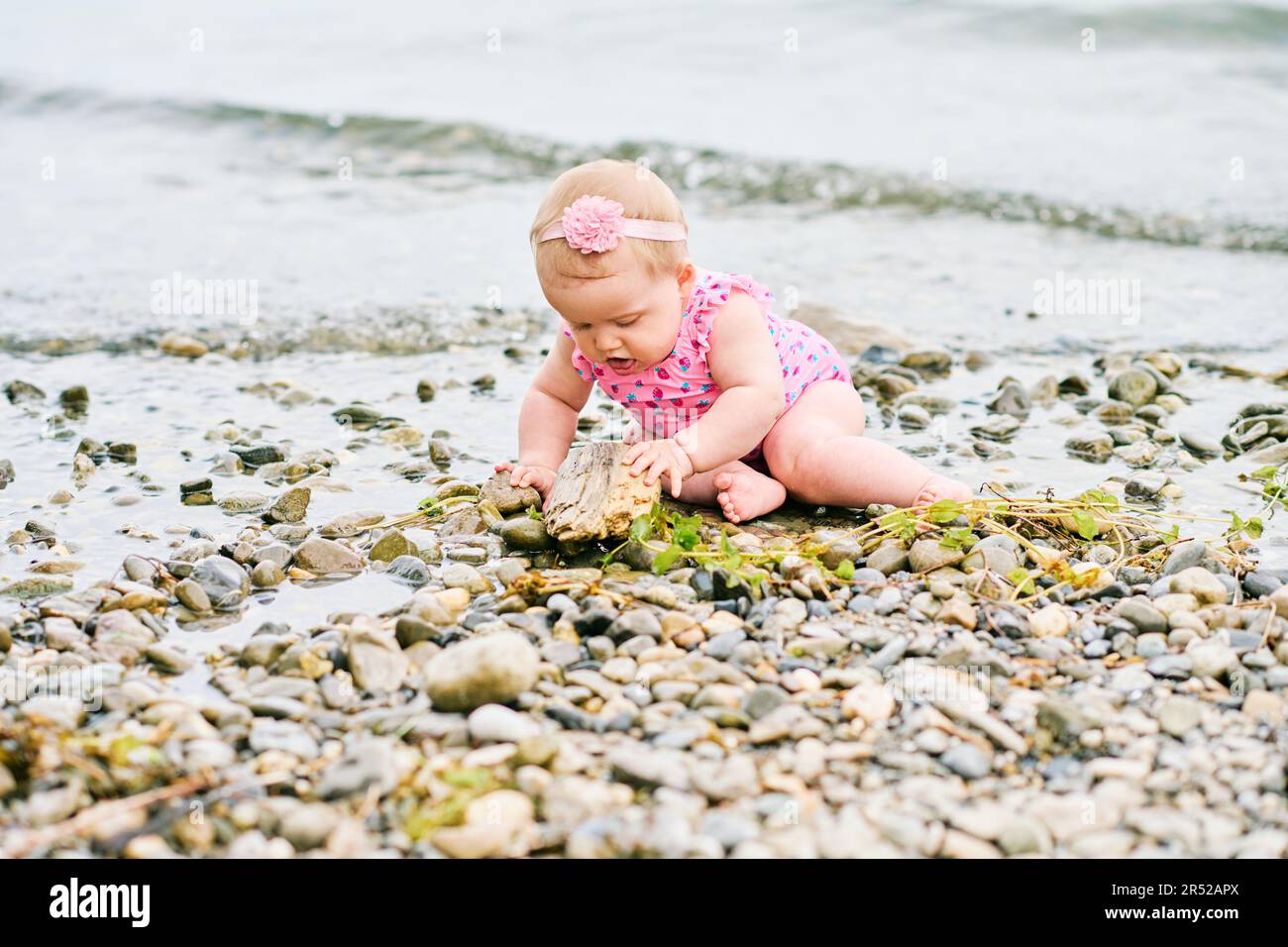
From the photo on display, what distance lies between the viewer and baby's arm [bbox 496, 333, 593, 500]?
396 centimetres

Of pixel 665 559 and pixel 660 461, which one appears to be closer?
pixel 665 559

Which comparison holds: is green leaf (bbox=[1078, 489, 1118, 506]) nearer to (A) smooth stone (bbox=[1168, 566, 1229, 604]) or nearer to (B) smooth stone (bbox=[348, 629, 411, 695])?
(A) smooth stone (bbox=[1168, 566, 1229, 604])

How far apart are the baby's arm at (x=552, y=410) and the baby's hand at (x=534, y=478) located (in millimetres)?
43

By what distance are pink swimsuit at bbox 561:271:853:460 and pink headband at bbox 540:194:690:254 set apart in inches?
17.1

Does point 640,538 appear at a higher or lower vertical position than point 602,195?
lower

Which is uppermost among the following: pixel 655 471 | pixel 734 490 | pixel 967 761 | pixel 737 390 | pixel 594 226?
pixel 594 226

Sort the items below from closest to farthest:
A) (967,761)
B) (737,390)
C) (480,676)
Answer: (967,761) → (480,676) → (737,390)

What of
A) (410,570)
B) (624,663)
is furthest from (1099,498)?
(410,570)

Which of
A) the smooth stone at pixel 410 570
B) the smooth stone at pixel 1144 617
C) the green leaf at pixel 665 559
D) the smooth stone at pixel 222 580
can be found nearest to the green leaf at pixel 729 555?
the green leaf at pixel 665 559

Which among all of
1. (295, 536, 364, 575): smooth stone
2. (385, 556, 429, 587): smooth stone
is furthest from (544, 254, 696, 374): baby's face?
(295, 536, 364, 575): smooth stone

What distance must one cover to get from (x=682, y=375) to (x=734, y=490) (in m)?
0.41

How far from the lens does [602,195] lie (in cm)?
336

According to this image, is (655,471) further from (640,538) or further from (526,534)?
(526,534)

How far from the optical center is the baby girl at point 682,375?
11.1ft
